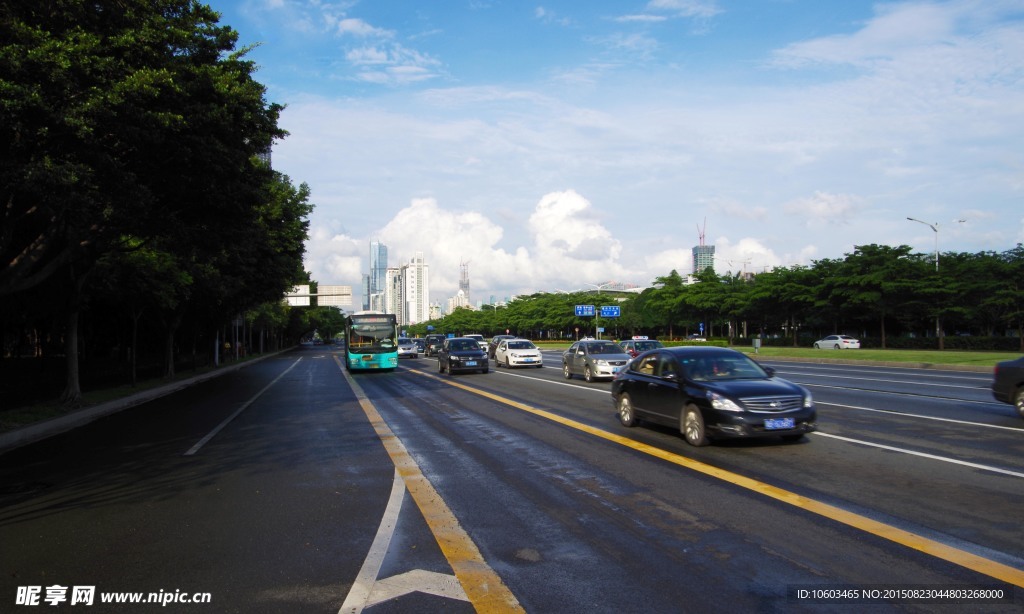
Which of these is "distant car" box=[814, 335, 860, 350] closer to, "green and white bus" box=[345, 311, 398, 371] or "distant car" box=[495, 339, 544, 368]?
"distant car" box=[495, 339, 544, 368]

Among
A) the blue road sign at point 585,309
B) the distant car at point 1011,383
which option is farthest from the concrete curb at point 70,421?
the blue road sign at point 585,309

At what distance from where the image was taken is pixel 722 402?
9602 mm

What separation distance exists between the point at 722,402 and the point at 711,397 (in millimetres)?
197

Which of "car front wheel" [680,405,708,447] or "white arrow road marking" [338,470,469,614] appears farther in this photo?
"car front wheel" [680,405,708,447]

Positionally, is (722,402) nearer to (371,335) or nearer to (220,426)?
(220,426)

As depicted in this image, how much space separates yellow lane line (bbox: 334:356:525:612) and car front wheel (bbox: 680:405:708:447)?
4.04m

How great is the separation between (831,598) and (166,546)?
5288 millimetres

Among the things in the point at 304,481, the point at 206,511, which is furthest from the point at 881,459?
the point at 206,511

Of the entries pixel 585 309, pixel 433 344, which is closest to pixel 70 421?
pixel 433 344

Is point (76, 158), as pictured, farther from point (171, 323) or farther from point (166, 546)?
point (171, 323)

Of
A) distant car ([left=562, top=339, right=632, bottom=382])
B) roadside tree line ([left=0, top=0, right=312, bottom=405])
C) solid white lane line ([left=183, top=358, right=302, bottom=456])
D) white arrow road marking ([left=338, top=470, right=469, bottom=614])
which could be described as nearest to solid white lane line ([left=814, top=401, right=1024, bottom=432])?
distant car ([left=562, top=339, right=632, bottom=382])

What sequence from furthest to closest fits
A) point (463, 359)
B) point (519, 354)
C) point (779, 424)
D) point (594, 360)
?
point (519, 354) → point (463, 359) → point (594, 360) → point (779, 424)

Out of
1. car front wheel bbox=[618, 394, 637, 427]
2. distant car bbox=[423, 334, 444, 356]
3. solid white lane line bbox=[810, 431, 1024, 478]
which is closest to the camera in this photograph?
solid white lane line bbox=[810, 431, 1024, 478]

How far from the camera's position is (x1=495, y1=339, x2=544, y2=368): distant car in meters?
33.8
